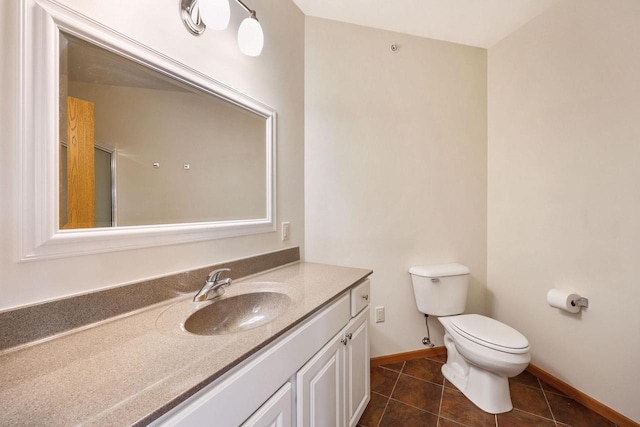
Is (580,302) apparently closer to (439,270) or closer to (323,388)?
(439,270)

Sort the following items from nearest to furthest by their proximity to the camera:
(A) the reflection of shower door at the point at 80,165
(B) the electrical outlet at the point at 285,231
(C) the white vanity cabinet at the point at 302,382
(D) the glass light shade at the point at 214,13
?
(C) the white vanity cabinet at the point at 302,382 < (A) the reflection of shower door at the point at 80,165 < (D) the glass light shade at the point at 214,13 < (B) the electrical outlet at the point at 285,231

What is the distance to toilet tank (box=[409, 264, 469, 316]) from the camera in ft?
5.97

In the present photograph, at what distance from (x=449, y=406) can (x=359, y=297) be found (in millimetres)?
937

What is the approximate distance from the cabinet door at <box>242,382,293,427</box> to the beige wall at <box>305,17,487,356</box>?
3.44 feet

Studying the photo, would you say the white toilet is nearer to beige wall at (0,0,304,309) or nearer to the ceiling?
beige wall at (0,0,304,309)

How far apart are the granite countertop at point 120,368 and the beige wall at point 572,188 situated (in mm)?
1758

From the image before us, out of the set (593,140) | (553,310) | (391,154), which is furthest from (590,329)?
(391,154)

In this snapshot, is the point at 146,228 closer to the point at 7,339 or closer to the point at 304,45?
the point at 7,339

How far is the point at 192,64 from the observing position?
104 centimetres

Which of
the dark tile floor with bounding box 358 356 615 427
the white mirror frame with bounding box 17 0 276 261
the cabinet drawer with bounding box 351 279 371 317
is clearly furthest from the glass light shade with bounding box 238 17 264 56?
the dark tile floor with bounding box 358 356 615 427

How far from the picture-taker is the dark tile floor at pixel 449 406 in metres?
1.38

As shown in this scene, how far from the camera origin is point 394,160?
1913 mm

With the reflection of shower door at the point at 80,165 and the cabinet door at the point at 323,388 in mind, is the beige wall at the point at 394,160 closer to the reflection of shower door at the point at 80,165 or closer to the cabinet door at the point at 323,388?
the cabinet door at the point at 323,388

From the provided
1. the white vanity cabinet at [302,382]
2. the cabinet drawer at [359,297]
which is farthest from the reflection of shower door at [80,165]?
the cabinet drawer at [359,297]
